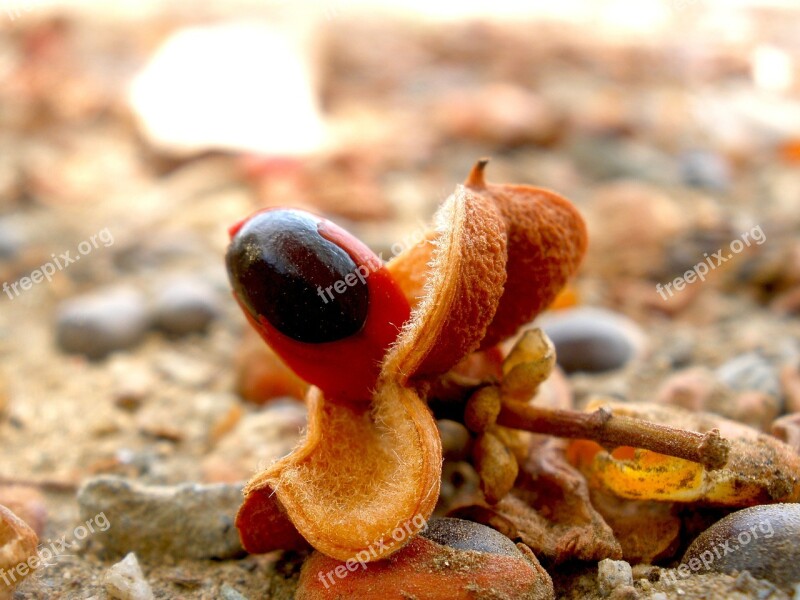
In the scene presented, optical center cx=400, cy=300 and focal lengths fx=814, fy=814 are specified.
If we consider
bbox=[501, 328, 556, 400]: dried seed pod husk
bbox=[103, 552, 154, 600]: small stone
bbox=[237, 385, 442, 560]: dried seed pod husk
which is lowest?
bbox=[103, 552, 154, 600]: small stone

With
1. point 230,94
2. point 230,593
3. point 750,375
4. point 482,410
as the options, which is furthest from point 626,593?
point 230,94

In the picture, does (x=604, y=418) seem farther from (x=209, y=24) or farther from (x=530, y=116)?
(x=209, y=24)

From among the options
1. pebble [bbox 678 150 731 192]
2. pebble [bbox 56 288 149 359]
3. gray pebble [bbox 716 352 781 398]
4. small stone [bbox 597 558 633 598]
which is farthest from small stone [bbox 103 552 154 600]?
pebble [bbox 678 150 731 192]

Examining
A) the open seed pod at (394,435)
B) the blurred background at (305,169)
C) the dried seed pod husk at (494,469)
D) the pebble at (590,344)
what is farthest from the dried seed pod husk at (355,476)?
the pebble at (590,344)

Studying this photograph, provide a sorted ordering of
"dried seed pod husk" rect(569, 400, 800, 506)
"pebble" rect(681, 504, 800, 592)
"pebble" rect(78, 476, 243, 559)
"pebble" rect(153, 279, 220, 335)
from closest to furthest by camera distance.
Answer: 1. "pebble" rect(681, 504, 800, 592)
2. "dried seed pod husk" rect(569, 400, 800, 506)
3. "pebble" rect(78, 476, 243, 559)
4. "pebble" rect(153, 279, 220, 335)

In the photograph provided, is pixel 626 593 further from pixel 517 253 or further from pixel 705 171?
pixel 705 171

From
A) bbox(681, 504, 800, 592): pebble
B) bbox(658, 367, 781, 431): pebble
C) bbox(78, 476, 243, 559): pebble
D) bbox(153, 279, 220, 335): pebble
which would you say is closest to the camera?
bbox(681, 504, 800, 592): pebble

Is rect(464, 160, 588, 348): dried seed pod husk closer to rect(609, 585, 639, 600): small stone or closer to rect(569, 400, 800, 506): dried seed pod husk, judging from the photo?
rect(569, 400, 800, 506): dried seed pod husk
